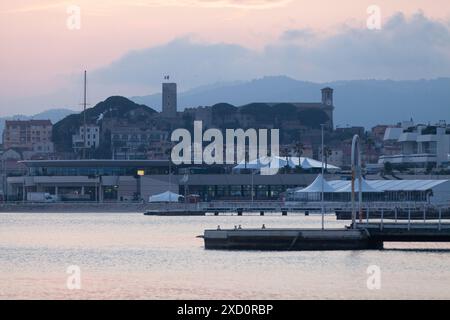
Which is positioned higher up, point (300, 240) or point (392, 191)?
point (392, 191)

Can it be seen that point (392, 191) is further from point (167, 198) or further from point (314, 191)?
point (167, 198)

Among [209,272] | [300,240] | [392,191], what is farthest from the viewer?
[392,191]

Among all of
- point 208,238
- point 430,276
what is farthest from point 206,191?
point 430,276

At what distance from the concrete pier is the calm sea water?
70cm

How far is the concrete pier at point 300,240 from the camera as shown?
72.2 metres

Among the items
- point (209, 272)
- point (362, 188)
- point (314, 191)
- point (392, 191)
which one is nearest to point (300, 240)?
point (209, 272)

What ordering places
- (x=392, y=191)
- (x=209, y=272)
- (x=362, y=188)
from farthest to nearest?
(x=392, y=191) < (x=362, y=188) < (x=209, y=272)

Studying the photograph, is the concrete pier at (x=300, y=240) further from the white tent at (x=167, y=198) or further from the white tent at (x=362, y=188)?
the white tent at (x=167, y=198)

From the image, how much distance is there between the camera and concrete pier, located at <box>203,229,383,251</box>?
237 ft

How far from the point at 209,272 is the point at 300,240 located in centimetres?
1000

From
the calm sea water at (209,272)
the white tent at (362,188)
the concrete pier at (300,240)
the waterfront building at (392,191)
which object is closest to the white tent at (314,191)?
the waterfront building at (392,191)

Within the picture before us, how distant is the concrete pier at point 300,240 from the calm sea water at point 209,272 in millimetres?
698

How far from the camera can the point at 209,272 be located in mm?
63406
